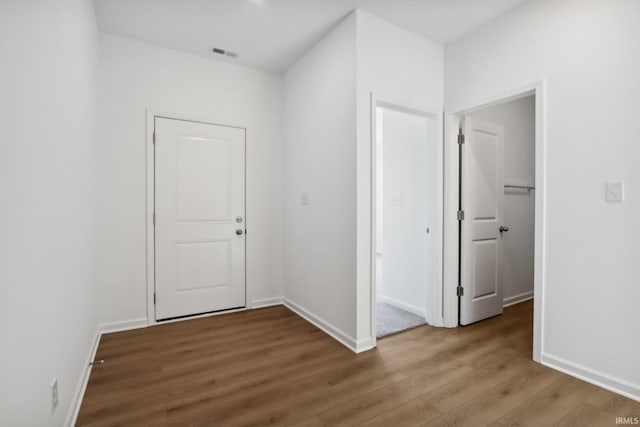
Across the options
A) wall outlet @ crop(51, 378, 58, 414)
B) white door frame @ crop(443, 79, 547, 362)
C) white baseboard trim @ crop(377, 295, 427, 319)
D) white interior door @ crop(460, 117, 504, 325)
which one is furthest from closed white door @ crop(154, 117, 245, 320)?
white interior door @ crop(460, 117, 504, 325)

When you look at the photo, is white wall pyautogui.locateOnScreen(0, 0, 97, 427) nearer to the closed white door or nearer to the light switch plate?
the closed white door

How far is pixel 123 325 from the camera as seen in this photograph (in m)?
3.10

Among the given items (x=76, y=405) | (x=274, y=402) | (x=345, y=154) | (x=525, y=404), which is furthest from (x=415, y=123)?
(x=76, y=405)

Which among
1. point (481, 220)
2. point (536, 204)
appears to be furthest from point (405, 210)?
point (536, 204)

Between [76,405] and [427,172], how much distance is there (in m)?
3.24

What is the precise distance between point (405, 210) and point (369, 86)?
5.08 ft

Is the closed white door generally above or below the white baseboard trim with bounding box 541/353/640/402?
above

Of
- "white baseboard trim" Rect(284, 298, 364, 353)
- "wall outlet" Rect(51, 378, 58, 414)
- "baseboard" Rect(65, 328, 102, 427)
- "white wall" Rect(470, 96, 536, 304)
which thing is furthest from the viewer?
"white wall" Rect(470, 96, 536, 304)

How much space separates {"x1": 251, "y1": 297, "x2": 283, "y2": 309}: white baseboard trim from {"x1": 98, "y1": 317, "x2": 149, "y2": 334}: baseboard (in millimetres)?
1134

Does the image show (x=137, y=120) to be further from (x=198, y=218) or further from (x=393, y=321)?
(x=393, y=321)

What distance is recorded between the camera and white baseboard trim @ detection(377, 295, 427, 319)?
11.3 feet

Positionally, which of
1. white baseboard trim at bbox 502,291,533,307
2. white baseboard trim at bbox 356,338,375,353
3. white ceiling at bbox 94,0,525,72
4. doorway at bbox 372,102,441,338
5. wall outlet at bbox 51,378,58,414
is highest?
white ceiling at bbox 94,0,525,72

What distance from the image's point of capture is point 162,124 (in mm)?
3271

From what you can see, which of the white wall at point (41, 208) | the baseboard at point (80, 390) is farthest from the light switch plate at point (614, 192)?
the baseboard at point (80, 390)
